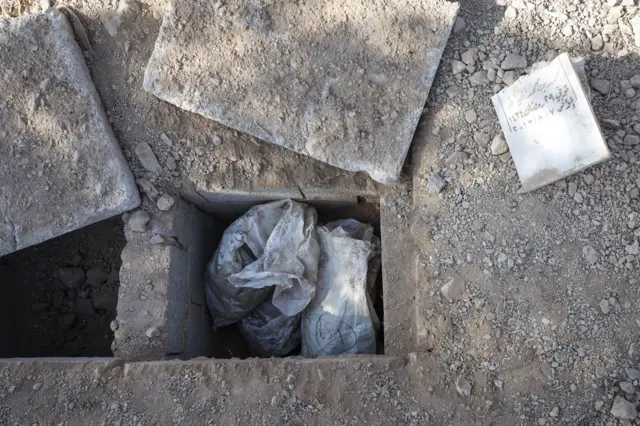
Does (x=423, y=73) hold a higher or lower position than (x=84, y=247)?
higher

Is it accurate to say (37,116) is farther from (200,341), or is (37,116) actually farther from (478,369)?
(478,369)

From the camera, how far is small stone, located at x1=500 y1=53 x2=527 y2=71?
230 cm

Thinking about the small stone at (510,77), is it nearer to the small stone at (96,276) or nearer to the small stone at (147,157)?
the small stone at (147,157)

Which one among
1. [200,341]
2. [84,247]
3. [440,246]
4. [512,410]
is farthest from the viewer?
[84,247]

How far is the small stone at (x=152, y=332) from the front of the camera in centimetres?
236

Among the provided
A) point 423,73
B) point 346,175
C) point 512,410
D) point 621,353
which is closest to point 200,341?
point 346,175

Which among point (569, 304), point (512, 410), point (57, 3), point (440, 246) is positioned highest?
point (57, 3)

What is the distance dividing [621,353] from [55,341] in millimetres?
2875

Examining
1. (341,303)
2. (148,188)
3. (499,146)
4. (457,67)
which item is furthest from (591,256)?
(148,188)

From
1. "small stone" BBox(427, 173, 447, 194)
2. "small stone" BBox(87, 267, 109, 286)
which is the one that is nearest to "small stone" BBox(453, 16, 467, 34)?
"small stone" BBox(427, 173, 447, 194)

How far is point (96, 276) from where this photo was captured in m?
3.07

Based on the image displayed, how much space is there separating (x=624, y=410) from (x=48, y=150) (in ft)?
8.47

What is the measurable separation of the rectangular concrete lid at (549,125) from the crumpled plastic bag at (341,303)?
812mm

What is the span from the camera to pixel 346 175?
2.47 m
